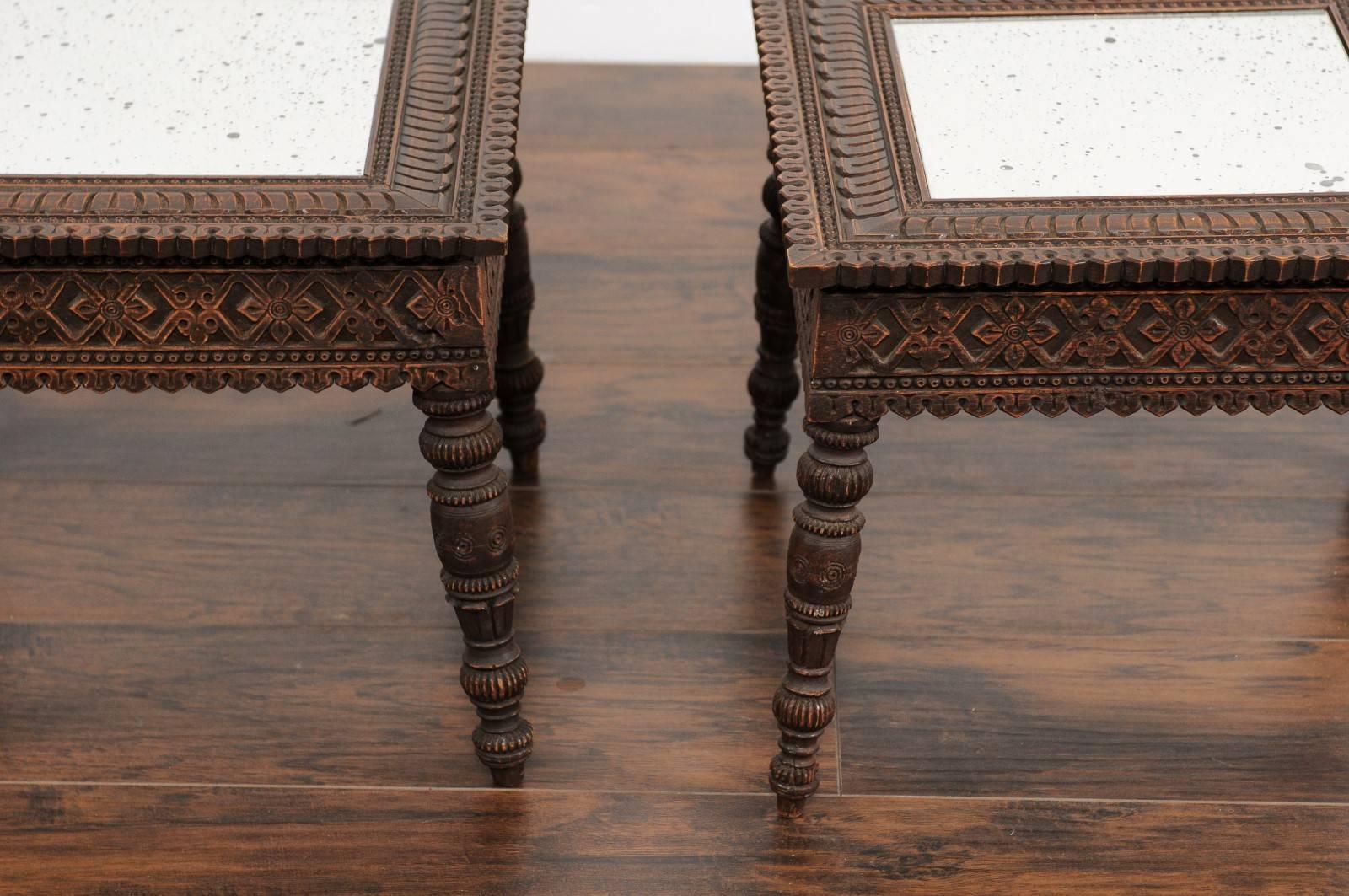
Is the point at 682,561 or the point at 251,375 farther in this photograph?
the point at 682,561

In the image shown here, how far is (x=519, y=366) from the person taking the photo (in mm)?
1907

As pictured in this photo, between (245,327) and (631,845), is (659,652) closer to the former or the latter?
(631,845)

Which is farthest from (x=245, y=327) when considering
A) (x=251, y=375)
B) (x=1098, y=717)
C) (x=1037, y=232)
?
(x=1098, y=717)

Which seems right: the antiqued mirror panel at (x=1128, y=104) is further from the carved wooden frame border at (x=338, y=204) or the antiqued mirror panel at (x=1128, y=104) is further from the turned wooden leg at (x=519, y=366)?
the turned wooden leg at (x=519, y=366)

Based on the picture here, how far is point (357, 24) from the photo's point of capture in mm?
1513

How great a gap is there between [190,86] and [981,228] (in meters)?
0.72

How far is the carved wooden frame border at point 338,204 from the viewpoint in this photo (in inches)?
49.3

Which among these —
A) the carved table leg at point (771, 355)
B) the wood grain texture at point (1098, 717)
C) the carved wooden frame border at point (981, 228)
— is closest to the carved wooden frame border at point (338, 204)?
the carved wooden frame border at point (981, 228)

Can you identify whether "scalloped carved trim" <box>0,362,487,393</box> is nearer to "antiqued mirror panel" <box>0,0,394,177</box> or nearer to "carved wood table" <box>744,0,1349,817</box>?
"antiqued mirror panel" <box>0,0,394,177</box>

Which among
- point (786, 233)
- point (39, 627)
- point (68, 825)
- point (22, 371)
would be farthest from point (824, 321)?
point (39, 627)

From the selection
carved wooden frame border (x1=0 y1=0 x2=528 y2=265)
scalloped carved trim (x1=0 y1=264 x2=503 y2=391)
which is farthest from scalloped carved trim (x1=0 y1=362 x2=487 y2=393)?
carved wooden frame border (x1=0 y1=0 x2=528 y2=265)

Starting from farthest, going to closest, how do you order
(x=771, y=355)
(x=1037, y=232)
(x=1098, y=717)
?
(x=771, y=355) → (x=1098, y=717) → (x=1037, y=232)

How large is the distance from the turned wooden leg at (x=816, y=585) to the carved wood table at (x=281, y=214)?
0.90 feet

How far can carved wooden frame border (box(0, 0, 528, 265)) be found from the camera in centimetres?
125
